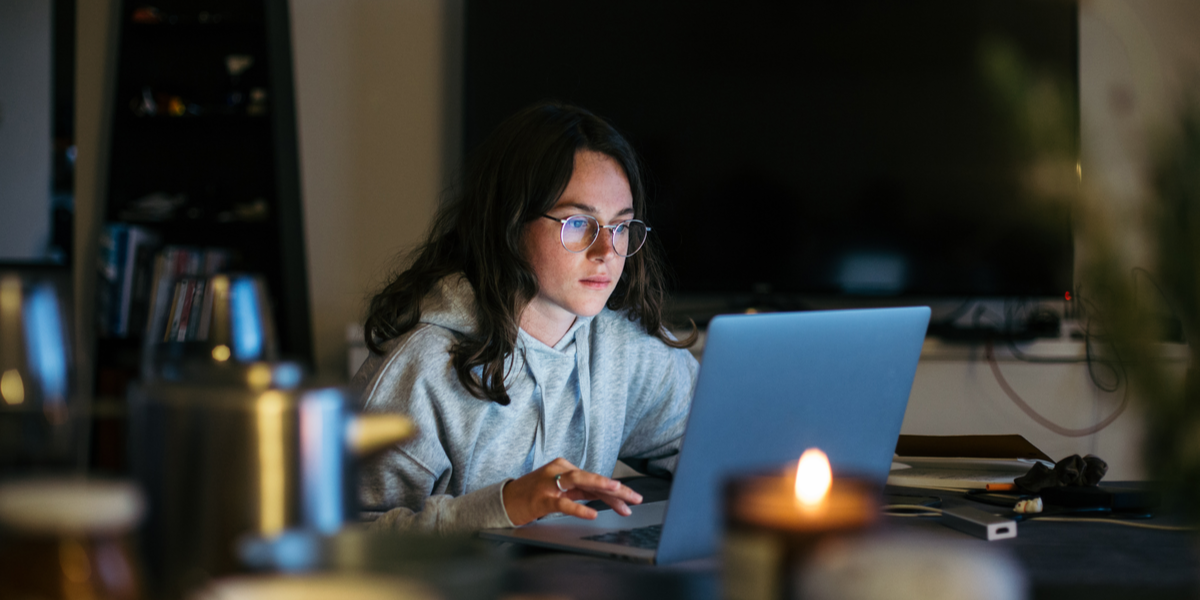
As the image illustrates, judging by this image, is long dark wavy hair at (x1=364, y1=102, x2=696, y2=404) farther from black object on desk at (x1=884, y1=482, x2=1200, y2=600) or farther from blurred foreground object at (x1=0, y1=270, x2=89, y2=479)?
blurred foreground object at (x1=0, y1=270, x2=89, y2=479)

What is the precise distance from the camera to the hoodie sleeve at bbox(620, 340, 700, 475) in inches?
53.5

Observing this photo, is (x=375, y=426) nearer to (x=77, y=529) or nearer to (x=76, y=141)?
(x=77, y=529)

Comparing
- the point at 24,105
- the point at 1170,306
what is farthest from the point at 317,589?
the point at 24,105

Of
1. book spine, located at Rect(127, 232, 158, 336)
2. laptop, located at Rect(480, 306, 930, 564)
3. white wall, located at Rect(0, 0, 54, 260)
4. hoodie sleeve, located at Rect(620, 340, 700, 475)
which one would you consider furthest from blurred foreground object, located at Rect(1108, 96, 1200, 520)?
white wall, located at Rect(0, 0, 54, 260)

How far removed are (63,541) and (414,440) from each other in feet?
2.92

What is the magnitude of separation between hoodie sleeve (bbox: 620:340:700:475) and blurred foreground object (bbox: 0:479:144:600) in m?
1.02

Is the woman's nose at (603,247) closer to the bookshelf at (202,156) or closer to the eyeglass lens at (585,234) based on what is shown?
the eyeglass lens at (585,234)

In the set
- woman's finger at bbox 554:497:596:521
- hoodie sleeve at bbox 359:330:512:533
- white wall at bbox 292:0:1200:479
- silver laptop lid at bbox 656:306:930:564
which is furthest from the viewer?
white wall at bbox 292:0:1200:479

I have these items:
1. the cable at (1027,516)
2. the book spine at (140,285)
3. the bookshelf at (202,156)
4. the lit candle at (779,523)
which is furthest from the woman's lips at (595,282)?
the book spine at (140,285)

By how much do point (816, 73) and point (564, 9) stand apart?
77cm

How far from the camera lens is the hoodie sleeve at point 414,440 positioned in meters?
1.08

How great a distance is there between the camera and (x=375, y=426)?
18.6 inches

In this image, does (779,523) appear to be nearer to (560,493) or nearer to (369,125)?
(560,493)

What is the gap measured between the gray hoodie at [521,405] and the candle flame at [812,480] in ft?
2.53
